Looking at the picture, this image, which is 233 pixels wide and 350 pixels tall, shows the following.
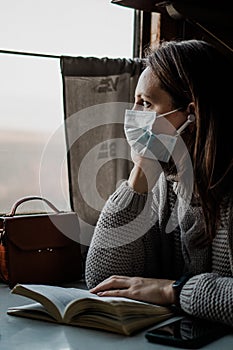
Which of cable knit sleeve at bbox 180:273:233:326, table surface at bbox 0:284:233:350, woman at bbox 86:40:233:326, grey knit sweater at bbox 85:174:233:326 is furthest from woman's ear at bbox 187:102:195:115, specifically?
table surface at bbox 0:284:233:350

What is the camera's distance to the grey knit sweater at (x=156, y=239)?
4.90ft

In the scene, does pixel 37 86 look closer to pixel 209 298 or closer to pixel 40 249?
pixel 40 249

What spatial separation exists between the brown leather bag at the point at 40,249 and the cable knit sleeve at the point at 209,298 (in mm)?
472

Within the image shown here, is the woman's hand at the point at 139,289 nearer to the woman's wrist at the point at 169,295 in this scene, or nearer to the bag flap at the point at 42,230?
the woman's wrist at the point at 169,295

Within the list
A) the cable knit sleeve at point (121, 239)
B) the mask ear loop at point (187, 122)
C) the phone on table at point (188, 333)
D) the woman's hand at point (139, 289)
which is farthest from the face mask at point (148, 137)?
the phone on table at point (188, 333)

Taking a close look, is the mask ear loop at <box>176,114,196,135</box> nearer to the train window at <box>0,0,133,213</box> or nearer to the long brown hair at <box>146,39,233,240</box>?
the long brown hair at <box>146,39,233,240</box>

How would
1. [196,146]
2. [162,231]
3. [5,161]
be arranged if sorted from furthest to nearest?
[5,161], [162,231], [196,146]

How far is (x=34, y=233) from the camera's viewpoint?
1681mm

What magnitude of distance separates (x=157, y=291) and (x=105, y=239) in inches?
9.8

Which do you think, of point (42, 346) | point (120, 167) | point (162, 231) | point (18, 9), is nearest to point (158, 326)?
point (42, 346)

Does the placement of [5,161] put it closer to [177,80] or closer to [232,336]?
[177,80]

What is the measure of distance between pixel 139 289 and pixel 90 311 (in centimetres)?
16

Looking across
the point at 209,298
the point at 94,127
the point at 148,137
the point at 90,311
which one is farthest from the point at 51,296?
the point at 94,127

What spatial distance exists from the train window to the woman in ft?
1.34
